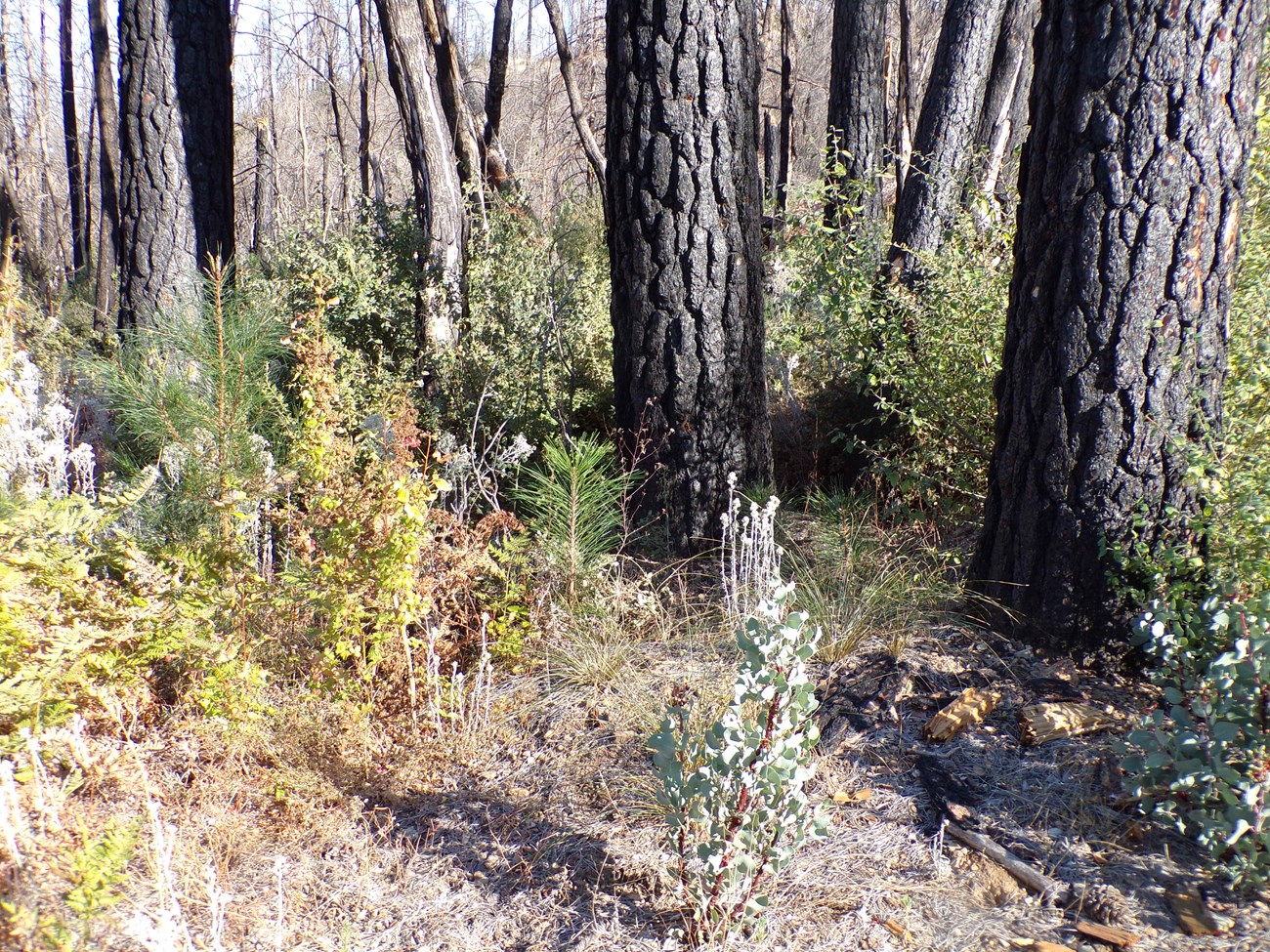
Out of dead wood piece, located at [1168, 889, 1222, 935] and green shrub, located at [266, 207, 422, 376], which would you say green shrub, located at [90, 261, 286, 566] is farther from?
dead wood piece, located at [1168, 889, 1222, 935]

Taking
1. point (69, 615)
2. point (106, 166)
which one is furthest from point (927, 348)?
point (106, 166)

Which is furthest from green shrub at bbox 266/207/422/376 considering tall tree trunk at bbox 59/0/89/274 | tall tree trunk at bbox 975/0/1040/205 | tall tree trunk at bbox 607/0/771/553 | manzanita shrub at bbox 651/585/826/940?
tall tree trunk at bbox 59/0/89/274

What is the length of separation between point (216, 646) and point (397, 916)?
2.94 ft

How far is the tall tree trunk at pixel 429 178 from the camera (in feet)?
18.9

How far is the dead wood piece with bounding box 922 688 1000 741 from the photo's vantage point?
2.81m

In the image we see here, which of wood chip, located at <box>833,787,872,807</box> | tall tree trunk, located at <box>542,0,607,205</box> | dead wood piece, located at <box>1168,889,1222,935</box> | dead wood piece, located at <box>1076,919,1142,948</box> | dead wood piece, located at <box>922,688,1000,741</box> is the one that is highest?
tall tree trunk, located at <box>542,0,607,205</box>

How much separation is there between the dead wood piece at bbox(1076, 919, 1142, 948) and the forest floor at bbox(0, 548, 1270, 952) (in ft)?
0.07

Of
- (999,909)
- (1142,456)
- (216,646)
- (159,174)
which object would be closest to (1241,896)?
(999,909)

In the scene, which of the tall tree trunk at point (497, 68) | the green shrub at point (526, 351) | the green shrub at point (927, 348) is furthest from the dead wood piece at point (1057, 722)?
the tall tree trunk at point (497, 68)

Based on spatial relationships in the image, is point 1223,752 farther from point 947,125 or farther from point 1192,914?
point 947,125

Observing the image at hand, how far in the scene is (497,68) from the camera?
1053 cm

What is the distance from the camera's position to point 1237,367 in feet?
9.78

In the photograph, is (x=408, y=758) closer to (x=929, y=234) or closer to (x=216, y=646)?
(x=216, y=646)

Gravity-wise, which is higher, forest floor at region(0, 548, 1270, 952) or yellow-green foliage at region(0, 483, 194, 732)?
yellow-green foliage at region(0, 483, 194, 732)
